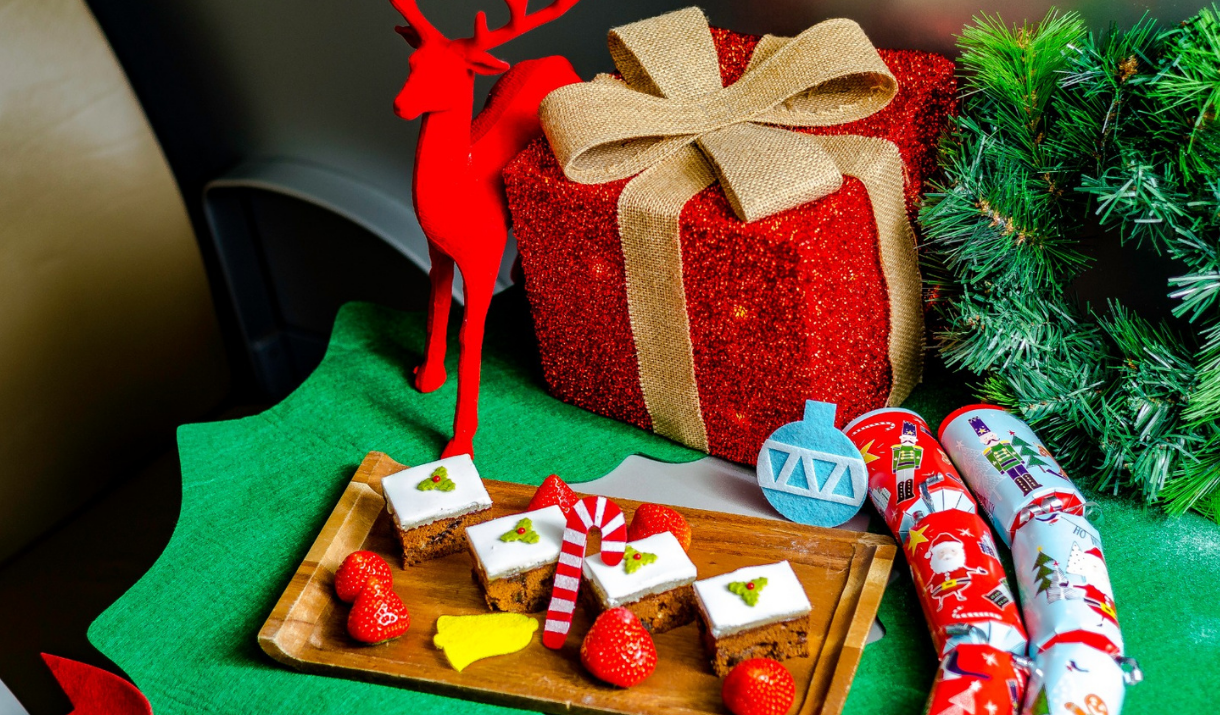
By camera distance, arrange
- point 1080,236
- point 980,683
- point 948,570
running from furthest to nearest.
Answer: point 1080,236 → point 948,570 → point 980,683

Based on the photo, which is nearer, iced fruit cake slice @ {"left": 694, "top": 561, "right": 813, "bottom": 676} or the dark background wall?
iced fruit cake slice @ {"left": 694, "top": 561, "right": 813, "bottom": 676}

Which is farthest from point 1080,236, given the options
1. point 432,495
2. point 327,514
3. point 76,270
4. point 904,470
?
point 76,270

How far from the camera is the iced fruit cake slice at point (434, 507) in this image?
1.09 metres

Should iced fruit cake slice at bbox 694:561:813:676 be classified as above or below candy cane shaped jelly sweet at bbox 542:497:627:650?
below

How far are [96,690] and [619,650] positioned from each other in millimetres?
540

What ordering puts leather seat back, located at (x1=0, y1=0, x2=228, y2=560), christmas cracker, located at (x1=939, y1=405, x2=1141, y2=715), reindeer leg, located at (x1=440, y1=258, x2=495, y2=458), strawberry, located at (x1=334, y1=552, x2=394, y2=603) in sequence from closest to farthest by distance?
christmas cracker, located at (x1=939, y1=405, x2=1141, y2=715) → strawberry, located at (x1=334, y1=552, x2=394, y2=603) → reindeer leg, located at (x1=440, y1=258, x2=495, y2=458) → leather seat back, located at (x1=0, y1=0, x2=228, y2=560)

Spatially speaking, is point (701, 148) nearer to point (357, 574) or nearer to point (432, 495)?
point (432, 495)

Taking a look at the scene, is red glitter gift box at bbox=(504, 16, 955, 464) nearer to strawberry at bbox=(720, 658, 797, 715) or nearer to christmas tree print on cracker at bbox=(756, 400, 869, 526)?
christmas tree print on cracker at bbox=(756, 400, 869, 526)

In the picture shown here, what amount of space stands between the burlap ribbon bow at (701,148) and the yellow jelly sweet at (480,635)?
0.34 meters

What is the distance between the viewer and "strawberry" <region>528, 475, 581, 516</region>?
44.4 inches

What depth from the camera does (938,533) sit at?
100cm

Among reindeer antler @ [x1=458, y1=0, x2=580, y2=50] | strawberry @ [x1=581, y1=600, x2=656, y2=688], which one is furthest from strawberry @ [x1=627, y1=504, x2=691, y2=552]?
reindeer antler @ [x1=458, y1=0, x2=580, y2=50]

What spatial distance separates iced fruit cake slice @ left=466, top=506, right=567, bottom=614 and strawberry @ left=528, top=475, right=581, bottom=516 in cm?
5

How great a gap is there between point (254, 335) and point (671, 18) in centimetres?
134
